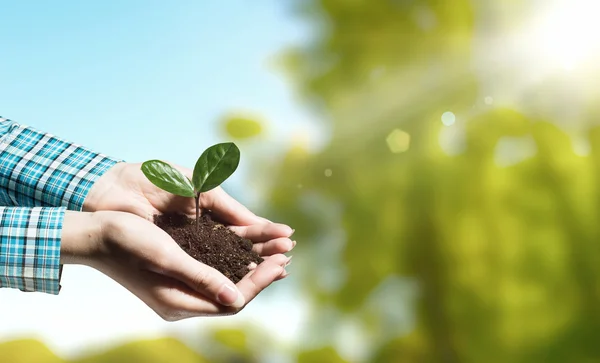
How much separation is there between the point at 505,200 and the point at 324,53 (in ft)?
1.71

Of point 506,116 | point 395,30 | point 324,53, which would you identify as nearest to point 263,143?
point 324,53

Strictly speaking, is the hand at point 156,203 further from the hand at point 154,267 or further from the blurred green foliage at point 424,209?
the blurred green foliage at point 424,209

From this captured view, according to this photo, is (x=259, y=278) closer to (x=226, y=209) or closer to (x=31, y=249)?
(x=226, y=209)

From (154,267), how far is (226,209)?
0.74 feet

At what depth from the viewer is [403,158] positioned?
1274 mm

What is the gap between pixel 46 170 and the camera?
100 centimetres

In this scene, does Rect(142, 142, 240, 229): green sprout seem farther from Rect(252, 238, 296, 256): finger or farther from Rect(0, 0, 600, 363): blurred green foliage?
Rect(0, 0, 600, 363): blurred green foliage

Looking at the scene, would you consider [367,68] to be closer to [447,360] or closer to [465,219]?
[465,219]

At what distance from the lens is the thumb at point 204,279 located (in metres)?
0.72

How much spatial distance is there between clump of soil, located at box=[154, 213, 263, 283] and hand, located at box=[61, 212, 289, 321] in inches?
1.7

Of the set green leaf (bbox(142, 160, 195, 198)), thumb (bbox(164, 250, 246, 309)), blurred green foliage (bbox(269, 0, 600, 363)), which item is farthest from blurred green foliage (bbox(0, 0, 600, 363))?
thumb (bbox(164, 250, 246, 309))

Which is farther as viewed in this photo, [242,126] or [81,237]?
[242,126]

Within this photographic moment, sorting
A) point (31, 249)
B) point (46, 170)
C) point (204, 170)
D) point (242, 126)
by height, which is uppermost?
point (242, 126)

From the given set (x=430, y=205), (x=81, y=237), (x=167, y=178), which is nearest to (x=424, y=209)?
(x=430, y=205)
